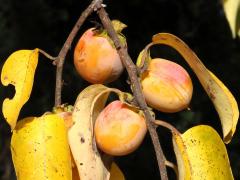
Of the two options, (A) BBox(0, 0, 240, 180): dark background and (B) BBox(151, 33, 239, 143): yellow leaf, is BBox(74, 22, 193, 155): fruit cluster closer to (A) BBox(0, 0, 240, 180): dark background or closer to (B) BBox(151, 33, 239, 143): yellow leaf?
(B) BBox(151, 33, 239, 143): yellow leaf

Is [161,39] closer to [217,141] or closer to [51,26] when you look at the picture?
[217,141]

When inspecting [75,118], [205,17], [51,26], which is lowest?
[205,17]

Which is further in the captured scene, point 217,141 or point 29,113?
point 29,113

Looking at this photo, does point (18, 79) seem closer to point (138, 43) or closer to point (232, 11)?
point (232, 11)

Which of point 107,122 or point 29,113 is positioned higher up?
point 107,122

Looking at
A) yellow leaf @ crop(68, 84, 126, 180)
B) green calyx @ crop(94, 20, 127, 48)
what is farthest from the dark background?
yellow leaf @ crop(68, 84, 126, 180)

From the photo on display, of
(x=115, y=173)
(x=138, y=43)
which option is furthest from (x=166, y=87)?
(x=138, y=43)

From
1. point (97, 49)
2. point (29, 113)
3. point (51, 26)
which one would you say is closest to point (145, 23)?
point (51, 26)
